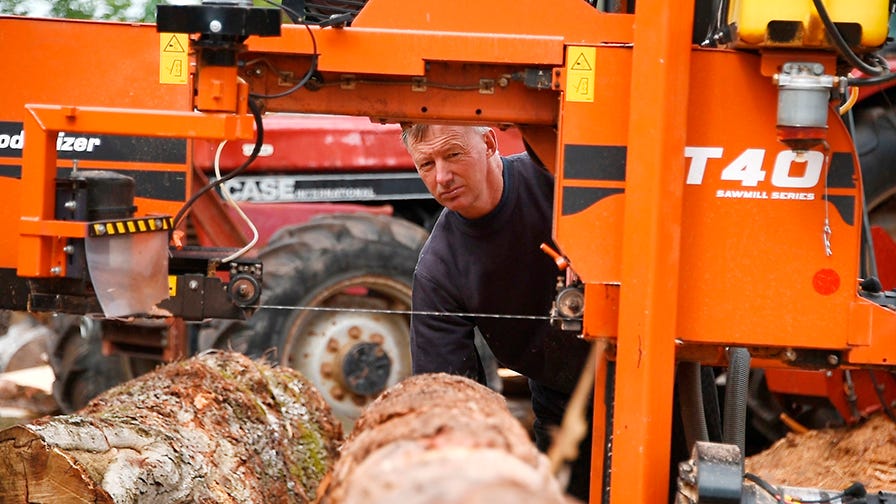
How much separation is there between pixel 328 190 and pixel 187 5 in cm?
507

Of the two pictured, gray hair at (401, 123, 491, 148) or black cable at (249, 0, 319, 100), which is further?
gray hair at (401, 123, 491, 148)

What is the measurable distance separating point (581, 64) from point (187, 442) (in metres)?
1.85

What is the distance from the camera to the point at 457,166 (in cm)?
460

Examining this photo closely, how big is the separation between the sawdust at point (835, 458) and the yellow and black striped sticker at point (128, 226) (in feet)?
10.7

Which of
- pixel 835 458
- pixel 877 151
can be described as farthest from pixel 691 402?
pixel 877 151

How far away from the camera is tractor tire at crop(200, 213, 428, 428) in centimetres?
776

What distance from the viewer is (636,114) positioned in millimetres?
3541

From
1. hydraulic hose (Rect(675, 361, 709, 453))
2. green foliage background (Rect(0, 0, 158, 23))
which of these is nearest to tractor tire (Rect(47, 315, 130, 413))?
green foliage background (Rect(0, 0, 158, 23))

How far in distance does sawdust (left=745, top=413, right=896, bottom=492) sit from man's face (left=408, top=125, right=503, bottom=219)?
219 centimetres

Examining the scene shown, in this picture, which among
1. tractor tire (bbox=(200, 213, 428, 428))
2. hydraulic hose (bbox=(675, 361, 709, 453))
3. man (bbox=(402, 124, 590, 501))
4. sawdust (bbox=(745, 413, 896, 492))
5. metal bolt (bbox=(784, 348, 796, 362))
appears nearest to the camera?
metal bolt (bbox=(784, 348, 796, 362))

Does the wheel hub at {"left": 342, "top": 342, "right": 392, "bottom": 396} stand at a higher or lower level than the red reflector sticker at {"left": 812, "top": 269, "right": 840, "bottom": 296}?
lower

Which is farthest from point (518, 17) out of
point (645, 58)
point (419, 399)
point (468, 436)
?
point (468, 436)

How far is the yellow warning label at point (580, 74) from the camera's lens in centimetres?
360

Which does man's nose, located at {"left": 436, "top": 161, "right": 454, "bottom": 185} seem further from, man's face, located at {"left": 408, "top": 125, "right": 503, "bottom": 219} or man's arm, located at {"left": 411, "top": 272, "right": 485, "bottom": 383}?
man's arm, located at {"left": 411, "top": 272, "right": 485, "bottom": 383}
